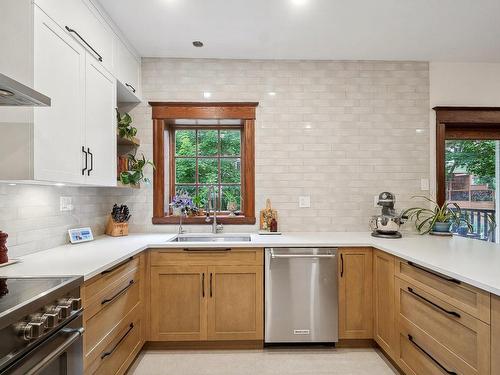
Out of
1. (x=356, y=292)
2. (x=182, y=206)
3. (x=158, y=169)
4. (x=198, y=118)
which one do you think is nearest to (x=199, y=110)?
(x=198, y=118)

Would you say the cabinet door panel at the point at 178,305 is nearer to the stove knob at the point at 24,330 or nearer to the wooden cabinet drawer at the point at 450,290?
the stove knob at the point at 24,330

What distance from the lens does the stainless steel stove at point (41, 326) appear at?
3.35 feet

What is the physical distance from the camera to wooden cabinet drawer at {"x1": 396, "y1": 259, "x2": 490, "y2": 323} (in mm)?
1379

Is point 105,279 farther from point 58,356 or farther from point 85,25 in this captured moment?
point 85,25

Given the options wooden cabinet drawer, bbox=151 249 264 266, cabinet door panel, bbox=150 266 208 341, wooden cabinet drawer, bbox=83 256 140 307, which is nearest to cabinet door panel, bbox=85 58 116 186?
wooden cabinet drawer, bbox=83 256 140 307

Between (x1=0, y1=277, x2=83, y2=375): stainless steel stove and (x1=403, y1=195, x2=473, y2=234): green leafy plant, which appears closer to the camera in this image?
(x1=0, y1=277, x2=83, y2=375): stainless steel stove

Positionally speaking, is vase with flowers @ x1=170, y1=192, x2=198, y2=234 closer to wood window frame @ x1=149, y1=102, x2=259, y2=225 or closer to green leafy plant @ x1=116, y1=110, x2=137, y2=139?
wood window frame @ x1=149, y1=102, x2=259, y2=225

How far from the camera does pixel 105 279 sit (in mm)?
1752

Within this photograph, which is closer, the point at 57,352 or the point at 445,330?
the point at 57,352

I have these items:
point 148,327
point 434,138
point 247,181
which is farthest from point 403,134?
point 148,327

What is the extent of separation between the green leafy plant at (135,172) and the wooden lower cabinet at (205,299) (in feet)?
2.53

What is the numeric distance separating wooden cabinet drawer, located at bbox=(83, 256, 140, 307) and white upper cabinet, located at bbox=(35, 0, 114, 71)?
1459 millimetres

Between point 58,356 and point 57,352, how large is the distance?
0.04m

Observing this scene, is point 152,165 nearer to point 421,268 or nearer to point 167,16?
Answer: point 167,16
